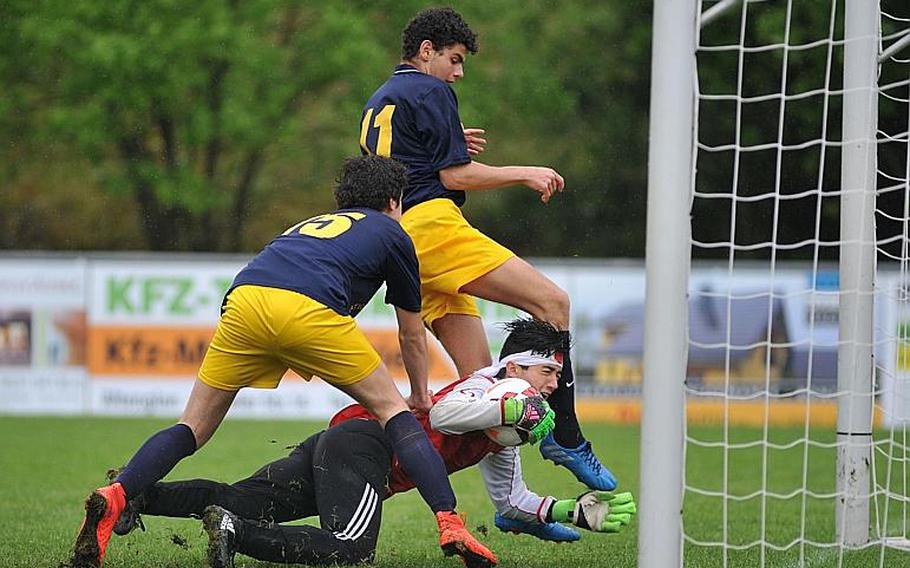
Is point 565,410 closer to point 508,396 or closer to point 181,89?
point 508,396

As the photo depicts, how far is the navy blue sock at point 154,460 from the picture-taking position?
4.89m

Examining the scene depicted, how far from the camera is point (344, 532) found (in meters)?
4.90

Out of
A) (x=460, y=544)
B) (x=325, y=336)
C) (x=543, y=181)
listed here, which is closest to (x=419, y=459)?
(x=460, y=544)

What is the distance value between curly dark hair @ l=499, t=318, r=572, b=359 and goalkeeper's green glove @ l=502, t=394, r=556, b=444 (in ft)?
1.15

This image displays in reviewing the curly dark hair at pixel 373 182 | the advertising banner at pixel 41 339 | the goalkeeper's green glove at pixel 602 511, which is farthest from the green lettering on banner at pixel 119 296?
the goalkeeper's green glove at pixel 602 511

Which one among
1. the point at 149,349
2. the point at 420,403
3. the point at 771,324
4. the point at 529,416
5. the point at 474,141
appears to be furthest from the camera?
the point at 149,349

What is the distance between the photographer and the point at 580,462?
18.3 feet

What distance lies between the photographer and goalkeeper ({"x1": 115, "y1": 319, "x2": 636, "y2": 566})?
4832 millimetres

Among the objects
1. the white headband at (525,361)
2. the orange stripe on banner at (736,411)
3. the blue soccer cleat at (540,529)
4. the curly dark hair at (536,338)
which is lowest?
the orange stripe on banner at (736,411)

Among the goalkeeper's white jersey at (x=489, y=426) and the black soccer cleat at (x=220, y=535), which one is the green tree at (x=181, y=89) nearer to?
the goalkeeper's white jersey at (x=489, y=426)

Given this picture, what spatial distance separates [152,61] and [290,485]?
61.0 feet

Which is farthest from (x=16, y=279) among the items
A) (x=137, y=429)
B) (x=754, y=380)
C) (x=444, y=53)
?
(x=444, y=53)

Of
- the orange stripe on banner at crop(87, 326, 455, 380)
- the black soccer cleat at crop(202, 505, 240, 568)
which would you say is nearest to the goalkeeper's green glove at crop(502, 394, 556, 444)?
the black soccer cleat at crop(202, 505, 240, 568)

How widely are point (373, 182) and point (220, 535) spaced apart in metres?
1.47
